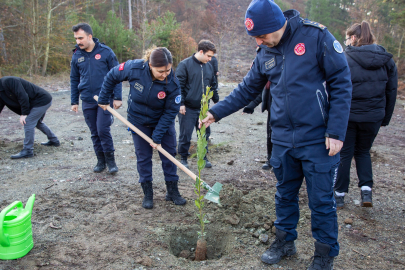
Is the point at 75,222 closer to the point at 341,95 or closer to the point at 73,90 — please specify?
the point at 73,90

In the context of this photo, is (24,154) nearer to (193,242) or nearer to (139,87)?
(139,87)

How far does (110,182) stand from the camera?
4613mm

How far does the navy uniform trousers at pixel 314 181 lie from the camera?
2375 mm

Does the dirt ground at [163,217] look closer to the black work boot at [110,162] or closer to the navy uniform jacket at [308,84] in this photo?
the black work boot at [110,162]

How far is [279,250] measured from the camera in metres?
2.83

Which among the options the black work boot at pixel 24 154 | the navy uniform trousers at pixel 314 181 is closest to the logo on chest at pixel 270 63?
the navy uniform trousers at pixel 314 181

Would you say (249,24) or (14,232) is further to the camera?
(14,232)

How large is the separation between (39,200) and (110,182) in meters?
1.00

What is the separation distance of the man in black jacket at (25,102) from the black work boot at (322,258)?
532cm

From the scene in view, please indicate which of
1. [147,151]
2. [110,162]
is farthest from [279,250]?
[110,162]

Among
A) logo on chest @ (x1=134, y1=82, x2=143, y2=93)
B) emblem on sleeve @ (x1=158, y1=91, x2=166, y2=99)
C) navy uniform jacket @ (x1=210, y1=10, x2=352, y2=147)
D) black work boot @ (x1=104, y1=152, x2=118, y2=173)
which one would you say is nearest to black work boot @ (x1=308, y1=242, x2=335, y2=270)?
navy uniform jacket @ (x1=210, y1=10, x2=352, y2=147)

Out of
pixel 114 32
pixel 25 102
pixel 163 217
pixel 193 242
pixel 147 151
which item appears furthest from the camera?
pixel 114 32

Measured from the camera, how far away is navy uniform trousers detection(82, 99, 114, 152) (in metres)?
4.62

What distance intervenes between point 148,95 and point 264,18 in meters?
1.73
